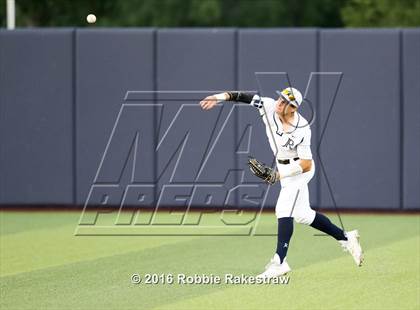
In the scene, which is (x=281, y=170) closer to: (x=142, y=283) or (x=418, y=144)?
(x=142, y=283)

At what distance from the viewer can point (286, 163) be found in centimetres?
1095

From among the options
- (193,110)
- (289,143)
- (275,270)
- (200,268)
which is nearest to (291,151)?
(289,143)

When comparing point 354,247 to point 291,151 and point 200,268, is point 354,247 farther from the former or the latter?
point 200,268

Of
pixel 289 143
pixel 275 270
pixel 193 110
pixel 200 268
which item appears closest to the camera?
pixel 275 270

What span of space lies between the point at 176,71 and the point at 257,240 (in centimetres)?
381

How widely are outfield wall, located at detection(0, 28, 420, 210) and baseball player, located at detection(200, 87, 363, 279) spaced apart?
17.6 ft

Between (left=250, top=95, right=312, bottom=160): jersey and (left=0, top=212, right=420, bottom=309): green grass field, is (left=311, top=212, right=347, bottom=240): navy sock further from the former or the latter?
A: (left=250, top=95, right=312, bottom=160): jersey

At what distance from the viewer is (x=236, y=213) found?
16625 millimetres

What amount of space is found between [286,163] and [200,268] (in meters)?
1.47

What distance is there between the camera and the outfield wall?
16.4 m

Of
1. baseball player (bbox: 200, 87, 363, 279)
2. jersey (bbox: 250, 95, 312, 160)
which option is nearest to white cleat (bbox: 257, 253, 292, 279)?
baseball player (bbox: 200, 87, 363, 279)

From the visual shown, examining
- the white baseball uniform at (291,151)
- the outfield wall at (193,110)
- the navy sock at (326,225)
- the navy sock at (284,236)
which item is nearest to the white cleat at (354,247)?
the navy sock at (326,225)

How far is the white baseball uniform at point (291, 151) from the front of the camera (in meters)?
10.8

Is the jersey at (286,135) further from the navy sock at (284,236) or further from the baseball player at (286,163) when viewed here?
the navy sock at (284,236)
